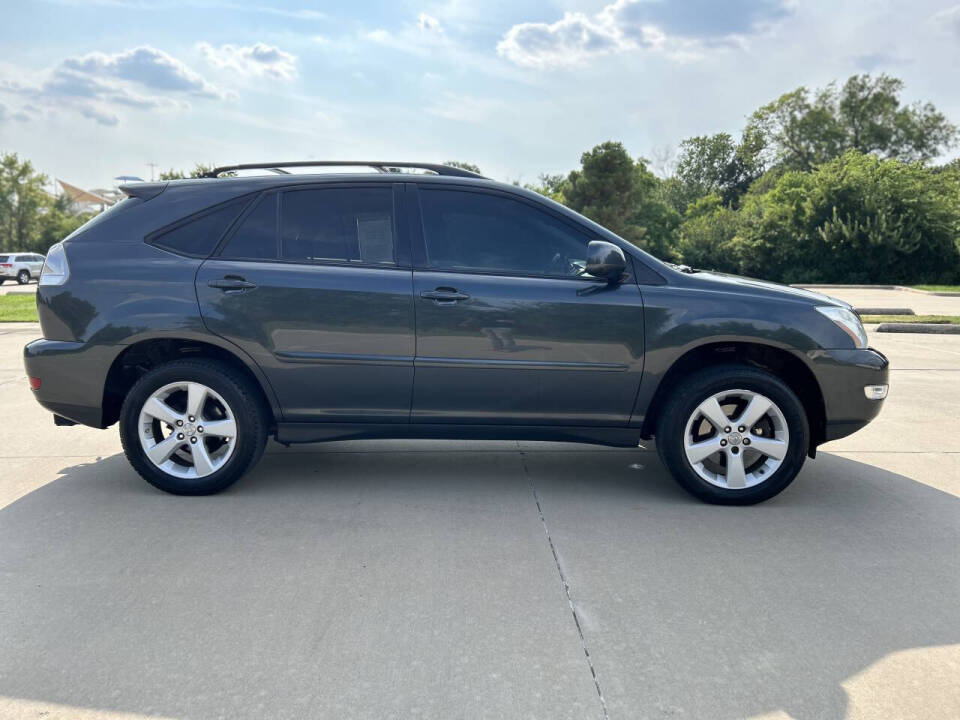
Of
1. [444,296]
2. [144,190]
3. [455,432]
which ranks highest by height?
[144,190]

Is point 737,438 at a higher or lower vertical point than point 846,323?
lower

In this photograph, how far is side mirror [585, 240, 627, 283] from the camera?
4.28 meters

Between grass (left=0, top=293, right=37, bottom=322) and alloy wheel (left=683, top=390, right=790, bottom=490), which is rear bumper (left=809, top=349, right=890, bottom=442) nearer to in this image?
alloy wheel (left=683, top=390, right=790, bottom=490)

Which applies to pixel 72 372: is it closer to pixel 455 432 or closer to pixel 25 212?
pixel 455 432

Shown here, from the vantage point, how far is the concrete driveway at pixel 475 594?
8.44ft

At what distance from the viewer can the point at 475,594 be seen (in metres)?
3.28

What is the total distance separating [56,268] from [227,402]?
4.13 feet

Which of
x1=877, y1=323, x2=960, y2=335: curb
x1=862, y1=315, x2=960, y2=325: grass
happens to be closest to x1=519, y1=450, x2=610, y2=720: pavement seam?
x1=877, y1=323, x2=960, y2=335: curb

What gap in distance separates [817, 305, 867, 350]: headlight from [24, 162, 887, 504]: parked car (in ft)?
0.07

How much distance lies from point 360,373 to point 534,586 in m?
1.69

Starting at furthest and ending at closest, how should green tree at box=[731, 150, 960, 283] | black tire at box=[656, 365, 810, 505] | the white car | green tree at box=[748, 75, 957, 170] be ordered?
green tree at box=[748, 75, 957, 170] < the white car < green tree at box=[731, 150, 960, 283] < black tire at box=[656, 365, 810, 505]

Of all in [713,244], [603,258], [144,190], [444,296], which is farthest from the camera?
[713,244]

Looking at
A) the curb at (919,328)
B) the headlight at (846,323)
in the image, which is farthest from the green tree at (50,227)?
the headlight at (846,323)

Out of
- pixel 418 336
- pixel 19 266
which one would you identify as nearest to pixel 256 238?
pixel 418 336
